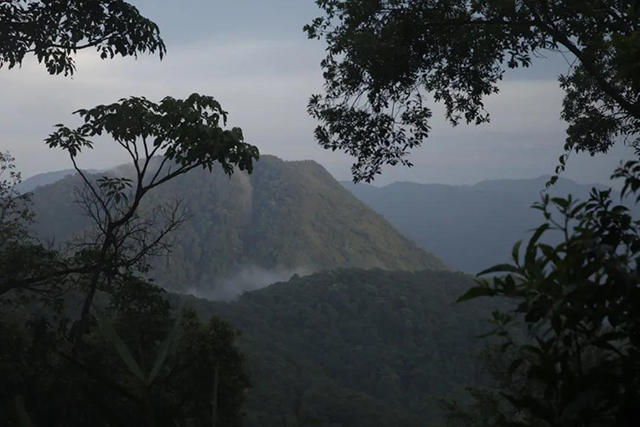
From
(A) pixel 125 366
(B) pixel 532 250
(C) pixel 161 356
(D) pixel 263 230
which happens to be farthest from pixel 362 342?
(C) pixel 161 356

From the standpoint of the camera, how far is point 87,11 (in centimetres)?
853

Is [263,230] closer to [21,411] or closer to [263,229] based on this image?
[263,229]

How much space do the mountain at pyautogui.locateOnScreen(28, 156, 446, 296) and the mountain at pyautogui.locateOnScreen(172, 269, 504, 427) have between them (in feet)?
110

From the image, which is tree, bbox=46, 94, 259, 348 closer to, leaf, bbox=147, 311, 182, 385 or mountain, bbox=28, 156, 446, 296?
leaf, bbox=147, 311, 182, 385

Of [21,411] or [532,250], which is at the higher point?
[532,250]

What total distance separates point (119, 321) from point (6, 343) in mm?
1960

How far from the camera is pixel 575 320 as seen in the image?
63.7 inches

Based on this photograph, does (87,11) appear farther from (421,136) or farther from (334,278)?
(334,278)

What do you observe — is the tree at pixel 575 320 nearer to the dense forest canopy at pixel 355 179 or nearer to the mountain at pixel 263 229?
the dense forest canopy at pixel 355 179

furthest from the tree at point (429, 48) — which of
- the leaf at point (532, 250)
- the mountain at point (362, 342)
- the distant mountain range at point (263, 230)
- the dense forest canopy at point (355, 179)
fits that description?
the distant mountain range at point (263, 230)

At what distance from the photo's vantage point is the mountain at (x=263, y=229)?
504 feet

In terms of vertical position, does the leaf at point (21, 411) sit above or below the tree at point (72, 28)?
below

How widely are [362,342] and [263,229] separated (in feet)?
218

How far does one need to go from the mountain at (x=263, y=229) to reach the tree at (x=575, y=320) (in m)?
144
